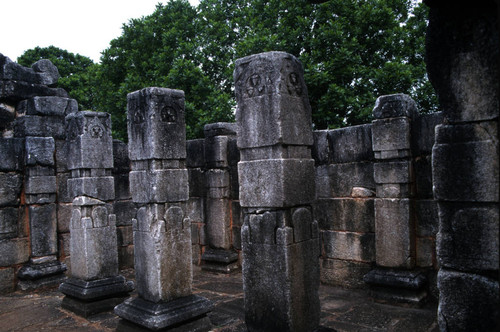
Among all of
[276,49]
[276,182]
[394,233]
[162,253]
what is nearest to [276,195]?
[276,182]

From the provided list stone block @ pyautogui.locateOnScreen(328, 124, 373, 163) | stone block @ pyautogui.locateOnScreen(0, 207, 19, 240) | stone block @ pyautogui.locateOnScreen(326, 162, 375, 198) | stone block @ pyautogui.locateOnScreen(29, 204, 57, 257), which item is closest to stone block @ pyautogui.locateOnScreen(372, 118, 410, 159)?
stone block @ pyautogui.locateOnScreen(328, 124, 373, 163)

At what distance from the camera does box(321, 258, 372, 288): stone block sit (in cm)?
574

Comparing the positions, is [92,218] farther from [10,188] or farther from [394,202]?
[394,202]

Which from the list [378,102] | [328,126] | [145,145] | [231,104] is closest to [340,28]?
[328,126]

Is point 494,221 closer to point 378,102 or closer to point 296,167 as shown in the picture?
point 296,167

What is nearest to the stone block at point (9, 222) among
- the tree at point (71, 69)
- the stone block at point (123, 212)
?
the stone block at point (123, 212)

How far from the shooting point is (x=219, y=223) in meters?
7.48

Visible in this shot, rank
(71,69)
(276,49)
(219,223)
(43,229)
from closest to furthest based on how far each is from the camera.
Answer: (43,229)
(219,223)
(276,49)
(71,69)

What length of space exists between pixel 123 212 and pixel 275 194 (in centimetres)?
505

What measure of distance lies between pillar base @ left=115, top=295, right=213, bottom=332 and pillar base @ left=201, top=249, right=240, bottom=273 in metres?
2.57

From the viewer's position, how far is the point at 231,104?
45.2 ft

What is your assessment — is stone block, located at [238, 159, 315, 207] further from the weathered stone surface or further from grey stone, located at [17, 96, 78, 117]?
grey stone, located at [17, 96, 78, 117]

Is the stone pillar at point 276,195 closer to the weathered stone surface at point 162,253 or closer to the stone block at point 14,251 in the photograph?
the weathered stone surface at point 162,253

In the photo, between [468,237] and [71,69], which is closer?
[468,237]
